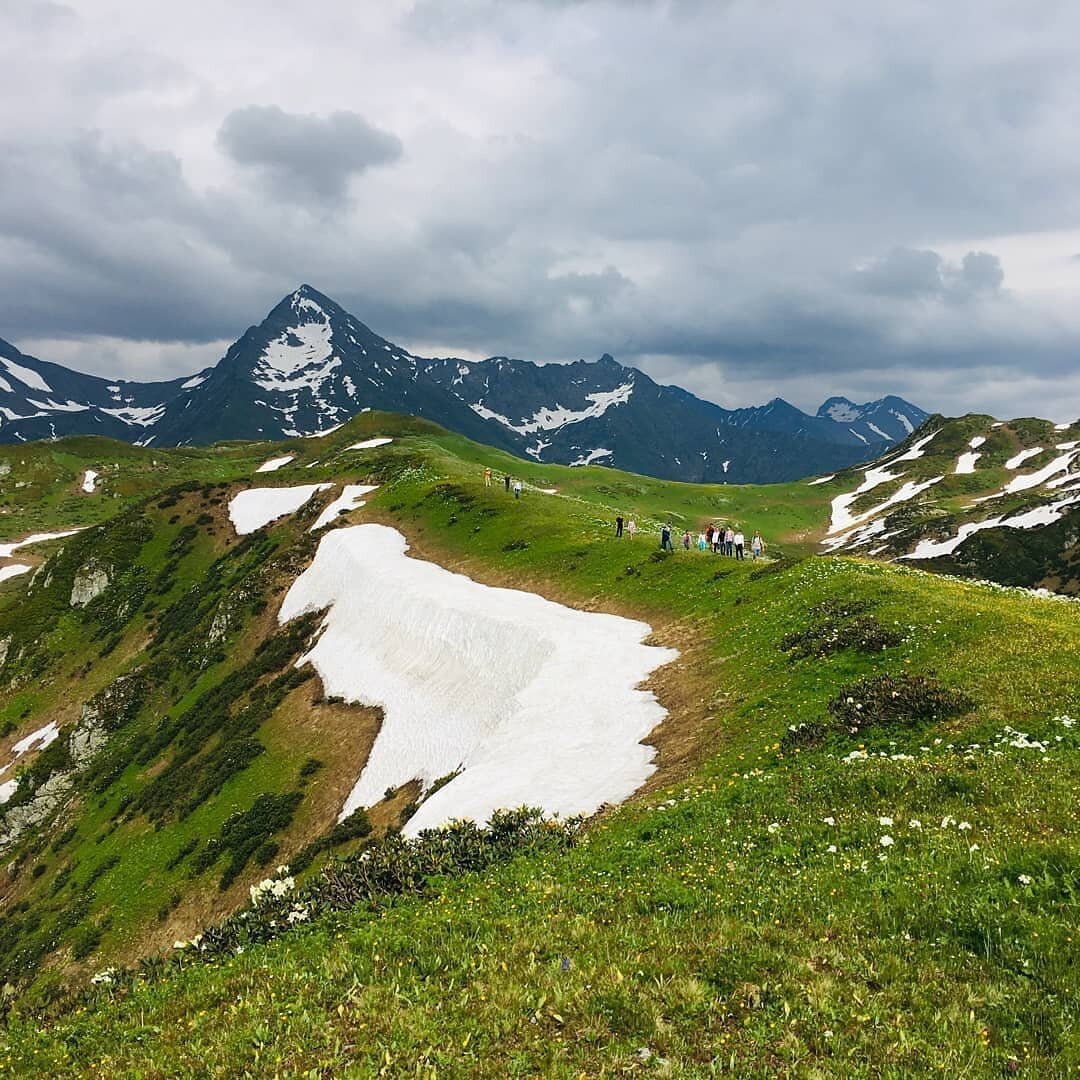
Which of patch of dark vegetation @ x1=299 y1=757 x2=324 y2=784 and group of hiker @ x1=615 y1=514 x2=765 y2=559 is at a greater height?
group of hiker @ x1=615 y1=514 x2=765 y2=559

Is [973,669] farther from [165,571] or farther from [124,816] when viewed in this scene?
[165,571]

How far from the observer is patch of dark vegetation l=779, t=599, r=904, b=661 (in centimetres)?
2280

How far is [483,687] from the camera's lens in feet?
115

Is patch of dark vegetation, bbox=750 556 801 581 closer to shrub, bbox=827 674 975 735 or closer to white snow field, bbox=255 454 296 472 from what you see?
shrub, bbox=827 674 975 735

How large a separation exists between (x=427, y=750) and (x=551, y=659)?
7.80 metres

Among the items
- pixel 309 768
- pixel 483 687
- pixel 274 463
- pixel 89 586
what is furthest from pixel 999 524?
pixel 274 463

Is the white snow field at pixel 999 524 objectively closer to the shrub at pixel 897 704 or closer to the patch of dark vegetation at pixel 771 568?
the patch of dark vegetation at pixel 771 568

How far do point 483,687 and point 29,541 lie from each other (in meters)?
174

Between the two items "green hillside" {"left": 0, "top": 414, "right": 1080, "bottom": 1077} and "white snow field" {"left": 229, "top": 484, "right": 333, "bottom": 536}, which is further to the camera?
"white snow field" {"left": 229, "top": 484, "right": 333, "bottom": 536}

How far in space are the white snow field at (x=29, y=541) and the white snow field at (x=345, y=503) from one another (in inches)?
4273

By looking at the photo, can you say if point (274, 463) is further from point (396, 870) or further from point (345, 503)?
point (396, 870)

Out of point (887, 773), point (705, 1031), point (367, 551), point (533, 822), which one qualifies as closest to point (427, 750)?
point (533, 822)

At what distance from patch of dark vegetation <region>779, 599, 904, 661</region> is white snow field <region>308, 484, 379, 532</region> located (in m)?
63.4

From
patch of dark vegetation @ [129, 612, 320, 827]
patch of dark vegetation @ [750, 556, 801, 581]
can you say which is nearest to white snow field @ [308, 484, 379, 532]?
patch of dark vegetation @ [129, 612, 320, 827]
